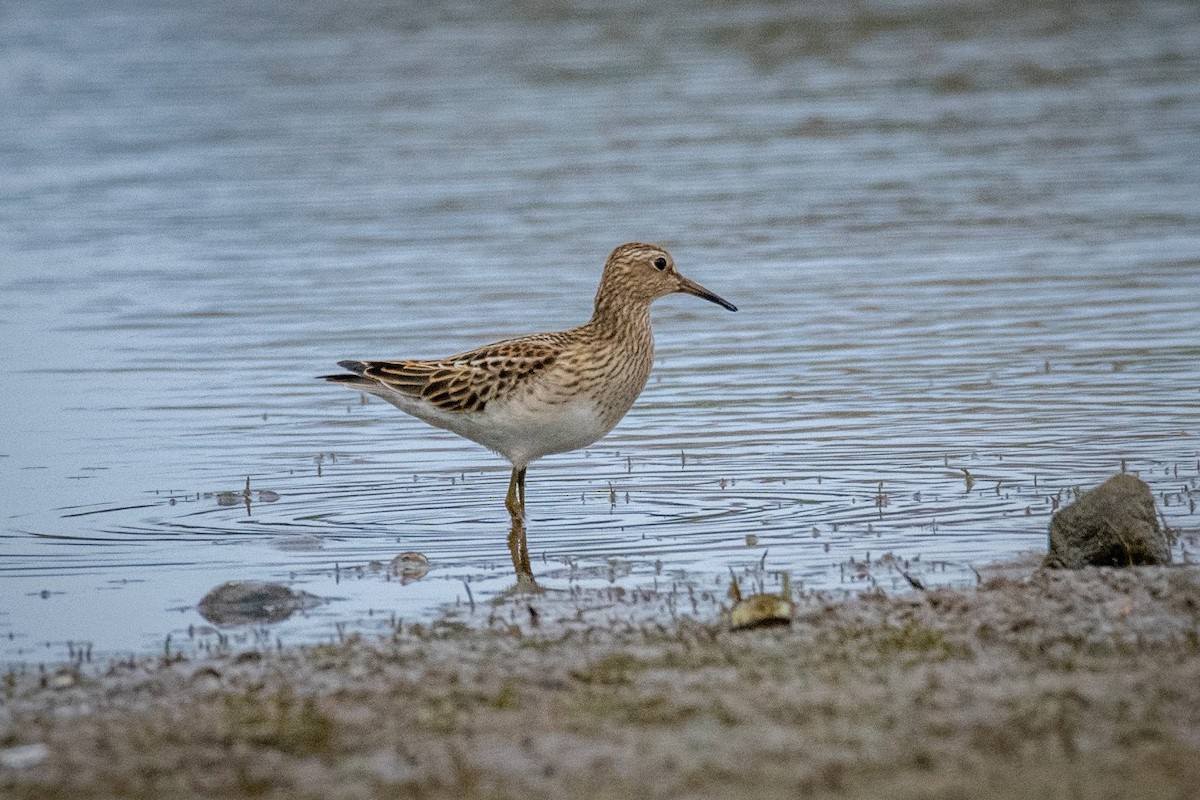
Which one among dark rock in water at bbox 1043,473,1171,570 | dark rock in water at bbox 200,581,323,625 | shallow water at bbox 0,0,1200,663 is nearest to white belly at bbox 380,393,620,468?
shallow water at bbox 0,0,1200,663

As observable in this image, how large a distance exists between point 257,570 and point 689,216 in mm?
11939

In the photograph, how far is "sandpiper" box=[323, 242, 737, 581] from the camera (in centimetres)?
1058

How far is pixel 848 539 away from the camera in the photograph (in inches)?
398

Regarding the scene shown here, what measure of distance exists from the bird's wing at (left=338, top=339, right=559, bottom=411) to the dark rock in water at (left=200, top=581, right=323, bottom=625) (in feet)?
6.20

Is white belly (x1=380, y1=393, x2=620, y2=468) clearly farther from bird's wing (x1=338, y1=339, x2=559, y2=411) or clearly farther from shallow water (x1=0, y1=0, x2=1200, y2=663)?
shallow water (x1=0, y1=0, x2=1200, y2=663)

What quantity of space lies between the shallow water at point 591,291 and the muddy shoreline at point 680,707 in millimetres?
822

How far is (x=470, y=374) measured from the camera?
35.3 ft

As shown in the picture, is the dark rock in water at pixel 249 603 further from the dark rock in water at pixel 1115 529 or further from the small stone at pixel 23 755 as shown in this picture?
the dark rock in water at pixel 1115 529

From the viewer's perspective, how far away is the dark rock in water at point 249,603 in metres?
9.02

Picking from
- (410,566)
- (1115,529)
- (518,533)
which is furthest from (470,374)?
(1115,529)

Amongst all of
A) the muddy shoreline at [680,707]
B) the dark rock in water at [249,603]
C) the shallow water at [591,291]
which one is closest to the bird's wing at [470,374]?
the shallow water at [591,291]

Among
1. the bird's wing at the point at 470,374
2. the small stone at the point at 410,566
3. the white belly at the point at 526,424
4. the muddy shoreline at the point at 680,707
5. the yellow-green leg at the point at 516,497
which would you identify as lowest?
the muddy shoreline at the point at 680,707

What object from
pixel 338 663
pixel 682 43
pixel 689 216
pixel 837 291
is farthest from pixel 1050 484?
pixel 682 43

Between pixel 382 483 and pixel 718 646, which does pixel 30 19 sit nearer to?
pixel 382 483
